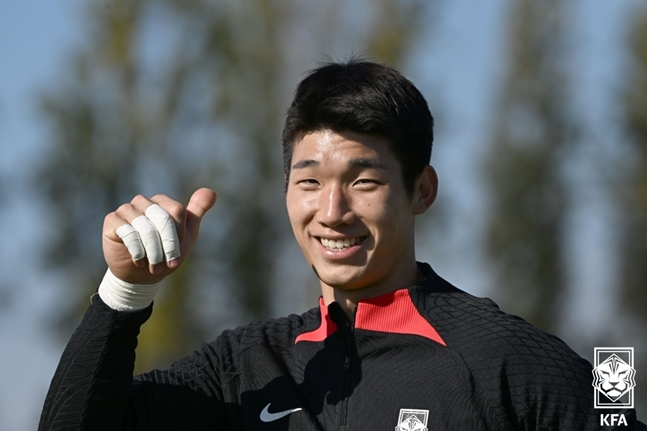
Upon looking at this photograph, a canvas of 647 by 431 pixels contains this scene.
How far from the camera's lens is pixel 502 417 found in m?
3.07

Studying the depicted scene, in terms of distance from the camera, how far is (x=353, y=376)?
11.0ft

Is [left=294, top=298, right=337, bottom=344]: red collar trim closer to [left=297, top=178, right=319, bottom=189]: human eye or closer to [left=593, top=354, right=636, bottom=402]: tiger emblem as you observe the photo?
[left=297, top=178, right=319, bottom=189]: human eye

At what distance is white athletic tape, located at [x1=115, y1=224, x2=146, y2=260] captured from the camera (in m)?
2.93

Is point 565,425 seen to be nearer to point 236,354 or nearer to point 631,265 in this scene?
point 236,354

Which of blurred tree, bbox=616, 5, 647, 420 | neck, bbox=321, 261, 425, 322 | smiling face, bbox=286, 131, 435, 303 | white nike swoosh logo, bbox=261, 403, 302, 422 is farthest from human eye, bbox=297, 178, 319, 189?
blurred tree, bbox=616, 5, 647, 420

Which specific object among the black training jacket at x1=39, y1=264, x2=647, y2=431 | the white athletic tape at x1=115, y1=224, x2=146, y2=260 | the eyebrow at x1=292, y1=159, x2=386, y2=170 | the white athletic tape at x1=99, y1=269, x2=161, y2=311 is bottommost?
the black training jacket at x1=39, y1=264, x2=647, y2=431

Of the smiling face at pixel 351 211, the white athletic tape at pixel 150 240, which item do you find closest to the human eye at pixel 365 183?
the smiling face at pixel 351 211

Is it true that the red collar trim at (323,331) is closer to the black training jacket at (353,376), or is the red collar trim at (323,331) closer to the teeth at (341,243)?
the black training jacket at (353,376)

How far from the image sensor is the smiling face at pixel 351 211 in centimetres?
340

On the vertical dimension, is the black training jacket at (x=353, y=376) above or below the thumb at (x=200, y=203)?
below

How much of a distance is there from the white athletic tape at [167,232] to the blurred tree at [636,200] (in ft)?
61.7

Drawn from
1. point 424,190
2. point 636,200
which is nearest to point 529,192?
point 636,200

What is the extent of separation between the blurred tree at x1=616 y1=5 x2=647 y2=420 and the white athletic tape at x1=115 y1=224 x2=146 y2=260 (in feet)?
61.8

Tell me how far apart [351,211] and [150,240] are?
73cm
